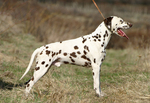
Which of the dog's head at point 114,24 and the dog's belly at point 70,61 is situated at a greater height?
the dog's head at point 114,24

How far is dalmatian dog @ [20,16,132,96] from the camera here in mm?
→ 5156

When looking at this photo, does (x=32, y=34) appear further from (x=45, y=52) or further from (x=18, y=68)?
(x=45, y=52)

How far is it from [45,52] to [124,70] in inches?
130


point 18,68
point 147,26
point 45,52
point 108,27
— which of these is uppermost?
point 108,27

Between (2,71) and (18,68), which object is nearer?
(2,71)

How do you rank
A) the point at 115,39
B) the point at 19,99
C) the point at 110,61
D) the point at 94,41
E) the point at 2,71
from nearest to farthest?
the point at 19,99 → the point at 94,41 → the point at 2,71 → the point at 110,61 → the point at 115,39

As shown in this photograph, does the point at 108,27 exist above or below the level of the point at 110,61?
above

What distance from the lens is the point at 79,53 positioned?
5.40 m

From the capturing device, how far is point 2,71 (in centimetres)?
689

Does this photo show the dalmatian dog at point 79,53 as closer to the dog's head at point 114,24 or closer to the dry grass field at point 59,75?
the dog's head at point 114,24

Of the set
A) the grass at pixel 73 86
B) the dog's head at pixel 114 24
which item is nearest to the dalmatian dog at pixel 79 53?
the dog's head at pixel 114 24

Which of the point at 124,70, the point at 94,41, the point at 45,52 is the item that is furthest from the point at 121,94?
the point at 124,70

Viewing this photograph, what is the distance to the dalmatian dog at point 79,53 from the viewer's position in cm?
516

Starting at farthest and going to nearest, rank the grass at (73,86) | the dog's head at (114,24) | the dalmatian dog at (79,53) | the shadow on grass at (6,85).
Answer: the shadow on grass at (6,85), the dog's head at (114,24), the dalmatian dog at (79,53), the grass at (73,86)
